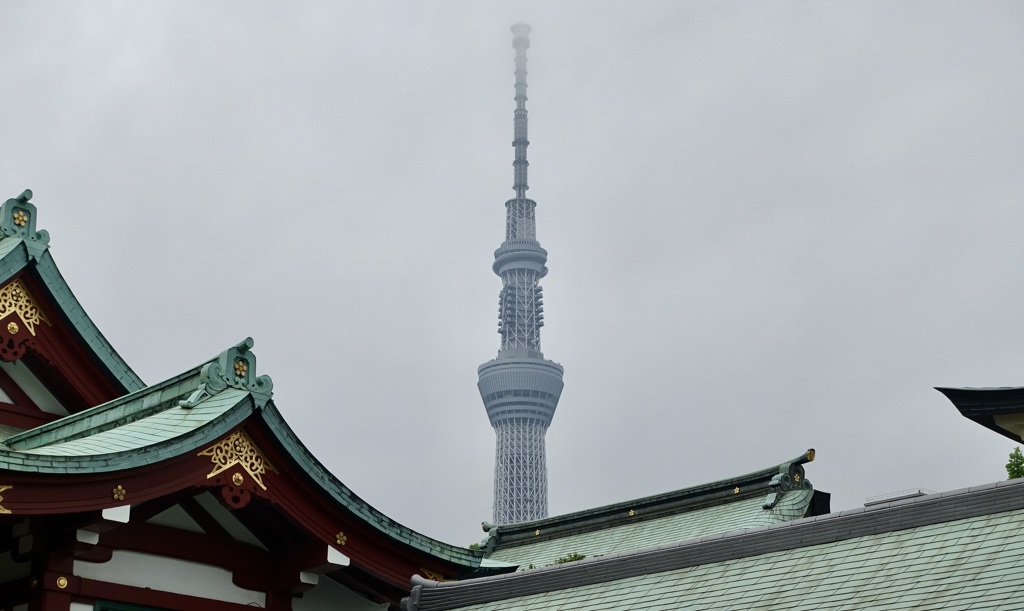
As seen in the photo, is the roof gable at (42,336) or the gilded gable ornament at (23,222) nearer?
the roof gable at (42,336)

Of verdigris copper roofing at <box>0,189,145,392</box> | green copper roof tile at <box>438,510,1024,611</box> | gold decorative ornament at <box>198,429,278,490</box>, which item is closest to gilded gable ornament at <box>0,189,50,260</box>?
verdigris copper roofing at <box>0,189,145,392</box>

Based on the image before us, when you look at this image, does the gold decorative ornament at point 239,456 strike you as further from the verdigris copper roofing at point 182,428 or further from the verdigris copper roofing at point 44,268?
the verdigris copper roofing at point 44,268

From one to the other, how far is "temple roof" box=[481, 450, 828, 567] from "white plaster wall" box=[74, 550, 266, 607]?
77.0 feet

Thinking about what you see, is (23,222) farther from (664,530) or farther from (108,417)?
(664,530)

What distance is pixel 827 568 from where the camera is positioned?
566 inches

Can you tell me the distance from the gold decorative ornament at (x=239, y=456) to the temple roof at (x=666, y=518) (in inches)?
962

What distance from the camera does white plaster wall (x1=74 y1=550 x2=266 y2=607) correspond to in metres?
14.9

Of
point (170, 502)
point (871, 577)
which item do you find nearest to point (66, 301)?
point (170, 502)

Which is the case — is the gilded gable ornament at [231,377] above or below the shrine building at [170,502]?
above

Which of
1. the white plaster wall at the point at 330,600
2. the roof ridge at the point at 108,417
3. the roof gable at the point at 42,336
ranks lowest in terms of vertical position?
the white plaster wall at the point at 330,600

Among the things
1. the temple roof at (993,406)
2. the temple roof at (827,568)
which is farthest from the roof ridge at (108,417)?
the temple roof at (993,406)

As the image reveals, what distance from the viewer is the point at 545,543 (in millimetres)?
43844

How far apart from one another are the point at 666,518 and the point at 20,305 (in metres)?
28.0

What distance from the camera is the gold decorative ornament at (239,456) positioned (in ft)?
49.2
